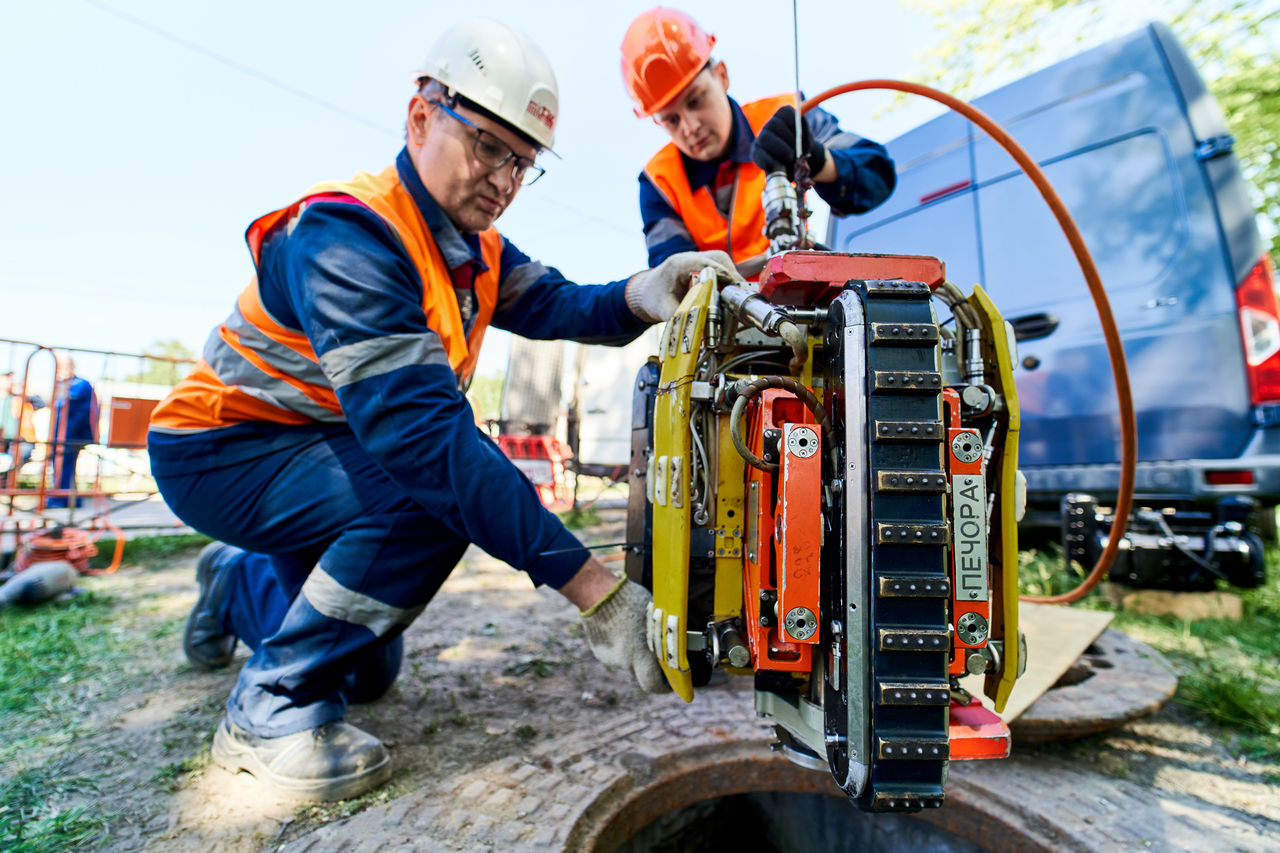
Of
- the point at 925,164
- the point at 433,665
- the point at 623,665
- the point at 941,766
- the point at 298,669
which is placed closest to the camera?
the point at 941,766

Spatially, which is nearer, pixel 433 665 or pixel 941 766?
pixel 941 766

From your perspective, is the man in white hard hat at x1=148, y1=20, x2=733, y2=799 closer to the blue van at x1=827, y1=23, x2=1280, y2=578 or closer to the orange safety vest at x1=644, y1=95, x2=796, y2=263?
the orange safety vest at x1=644, y1=95, x2=796, y2=263

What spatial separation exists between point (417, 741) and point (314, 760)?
31 cm

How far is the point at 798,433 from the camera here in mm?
994

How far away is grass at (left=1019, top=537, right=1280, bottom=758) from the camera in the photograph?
1849mm

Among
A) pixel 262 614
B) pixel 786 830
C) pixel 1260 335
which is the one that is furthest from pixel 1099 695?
pixel 262 614

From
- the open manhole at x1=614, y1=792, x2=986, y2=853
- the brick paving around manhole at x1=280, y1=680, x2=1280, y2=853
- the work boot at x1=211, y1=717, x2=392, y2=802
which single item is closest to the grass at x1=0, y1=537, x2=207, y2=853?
the work boot at x1=211, y1=717, x2=392, y2=802

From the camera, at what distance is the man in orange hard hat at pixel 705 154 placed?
7.14ft

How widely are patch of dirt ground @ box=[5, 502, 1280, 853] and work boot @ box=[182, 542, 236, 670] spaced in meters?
0.05

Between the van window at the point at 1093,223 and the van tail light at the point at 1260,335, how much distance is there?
1.03 ft

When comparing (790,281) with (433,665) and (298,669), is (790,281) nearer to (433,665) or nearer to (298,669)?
(298,669)

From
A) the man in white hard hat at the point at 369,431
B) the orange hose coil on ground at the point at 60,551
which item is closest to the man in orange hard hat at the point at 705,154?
the man in white hard hat at the point at 369,431

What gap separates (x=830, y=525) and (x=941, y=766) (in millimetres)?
370

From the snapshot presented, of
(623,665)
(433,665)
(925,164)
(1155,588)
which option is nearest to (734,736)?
(623,665)
